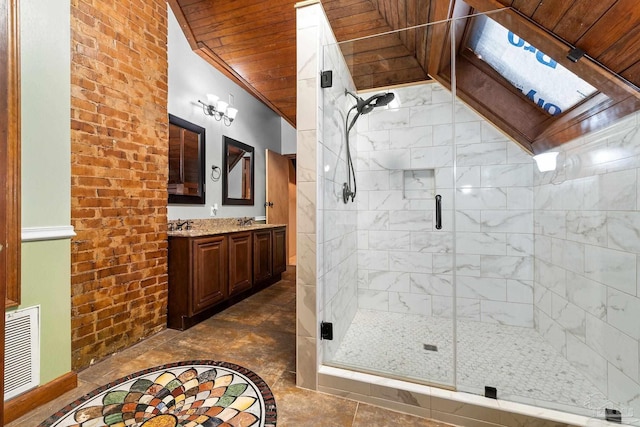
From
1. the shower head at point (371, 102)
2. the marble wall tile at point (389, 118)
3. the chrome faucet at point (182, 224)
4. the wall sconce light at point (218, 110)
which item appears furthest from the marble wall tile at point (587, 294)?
the wall sconce light at point (218, 110)

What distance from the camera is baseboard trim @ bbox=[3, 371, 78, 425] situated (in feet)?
4.00

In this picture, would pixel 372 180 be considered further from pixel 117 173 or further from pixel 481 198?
pixel 117 173

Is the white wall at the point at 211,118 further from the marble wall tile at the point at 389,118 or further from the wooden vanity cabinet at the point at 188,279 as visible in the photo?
the marble wall tile at the point at 389,118

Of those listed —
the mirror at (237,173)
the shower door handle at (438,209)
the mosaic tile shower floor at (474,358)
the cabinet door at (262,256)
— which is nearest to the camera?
the mosaic tile shower floor at (474,358)

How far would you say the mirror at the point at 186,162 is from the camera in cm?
266

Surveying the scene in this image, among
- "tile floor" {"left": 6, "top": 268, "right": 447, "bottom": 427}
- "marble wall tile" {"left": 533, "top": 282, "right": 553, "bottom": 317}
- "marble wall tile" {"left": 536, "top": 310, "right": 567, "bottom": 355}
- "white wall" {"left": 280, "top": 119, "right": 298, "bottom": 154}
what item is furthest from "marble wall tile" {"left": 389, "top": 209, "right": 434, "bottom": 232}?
"white wall" {"left": 280, "top": 119, "right": 298, "bottom": 154}

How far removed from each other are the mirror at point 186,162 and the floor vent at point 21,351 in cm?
148

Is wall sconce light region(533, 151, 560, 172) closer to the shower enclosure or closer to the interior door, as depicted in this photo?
the shower enclosure

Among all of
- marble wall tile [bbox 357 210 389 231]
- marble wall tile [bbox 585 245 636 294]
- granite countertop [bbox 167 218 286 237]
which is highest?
marble wall tile [bbox 357 210 389 231]

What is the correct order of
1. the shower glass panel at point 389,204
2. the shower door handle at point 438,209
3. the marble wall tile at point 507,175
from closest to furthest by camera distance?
the shower glass panel at point 389,204, the shower door handle at point 438,209, the marble wall tile at point 507,175

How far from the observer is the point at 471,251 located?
2365 millimetres

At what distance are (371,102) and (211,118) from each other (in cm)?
204

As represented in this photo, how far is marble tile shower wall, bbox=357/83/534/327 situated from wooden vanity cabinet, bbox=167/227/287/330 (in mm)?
1280

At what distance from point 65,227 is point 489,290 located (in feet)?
10.2
